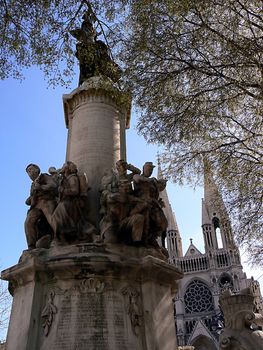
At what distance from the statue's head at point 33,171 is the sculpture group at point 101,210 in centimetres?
9

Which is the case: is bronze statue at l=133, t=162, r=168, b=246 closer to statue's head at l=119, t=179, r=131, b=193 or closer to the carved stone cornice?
statue's head at l=119, t=179, r=131, b=193

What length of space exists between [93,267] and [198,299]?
220 ft

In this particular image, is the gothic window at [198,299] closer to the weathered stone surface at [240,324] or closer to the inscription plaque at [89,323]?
the weathered stone surface at [240,324]

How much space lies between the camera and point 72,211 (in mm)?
6898

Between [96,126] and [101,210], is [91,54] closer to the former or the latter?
[96,126]

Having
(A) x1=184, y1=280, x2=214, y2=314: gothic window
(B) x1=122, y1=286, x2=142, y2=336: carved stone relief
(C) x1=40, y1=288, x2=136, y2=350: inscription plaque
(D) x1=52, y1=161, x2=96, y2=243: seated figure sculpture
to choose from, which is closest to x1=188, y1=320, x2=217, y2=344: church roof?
(A) x1=184, y1=280, x2=214, y2=314: gothic window

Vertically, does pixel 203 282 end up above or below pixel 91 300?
above

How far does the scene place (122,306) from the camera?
6113 mm

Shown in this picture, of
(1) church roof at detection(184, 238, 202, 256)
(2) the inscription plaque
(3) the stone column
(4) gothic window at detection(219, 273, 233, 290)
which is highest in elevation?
(1) church roof at detection(184, 238, 202, 256)

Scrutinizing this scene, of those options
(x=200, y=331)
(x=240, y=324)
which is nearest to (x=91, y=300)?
(x=240, y=324)

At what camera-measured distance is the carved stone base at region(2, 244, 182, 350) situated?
5828 mm

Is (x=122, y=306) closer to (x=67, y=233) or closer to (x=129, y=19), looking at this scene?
(x=67, y=233)

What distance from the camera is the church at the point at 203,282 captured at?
63188 millimetres

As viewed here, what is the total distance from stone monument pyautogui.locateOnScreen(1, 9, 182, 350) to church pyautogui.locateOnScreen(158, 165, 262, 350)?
175 ft
